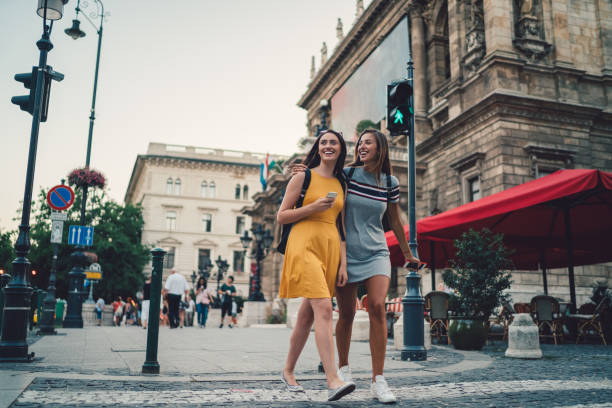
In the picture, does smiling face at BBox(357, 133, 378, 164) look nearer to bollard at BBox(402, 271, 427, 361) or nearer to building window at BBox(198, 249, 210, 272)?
bollard at BBox(402, 271, 427, 361)

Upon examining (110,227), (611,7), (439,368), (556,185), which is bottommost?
(439,368)

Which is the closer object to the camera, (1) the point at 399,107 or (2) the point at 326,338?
(2) the point at 326,338

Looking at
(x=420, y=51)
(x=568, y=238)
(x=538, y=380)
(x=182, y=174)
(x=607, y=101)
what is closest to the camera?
(x=538, y=380)

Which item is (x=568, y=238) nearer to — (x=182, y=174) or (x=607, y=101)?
(x=607, y=101)

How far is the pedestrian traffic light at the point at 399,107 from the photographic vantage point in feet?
25.4

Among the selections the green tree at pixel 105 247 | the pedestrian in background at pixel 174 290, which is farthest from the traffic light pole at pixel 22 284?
the green tree at pixel 105 247

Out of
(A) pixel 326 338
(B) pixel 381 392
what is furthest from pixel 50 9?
(B) pixel 381 392

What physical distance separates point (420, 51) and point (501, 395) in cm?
2674

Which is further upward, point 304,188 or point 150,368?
point 304,188

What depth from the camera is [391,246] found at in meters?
13.2

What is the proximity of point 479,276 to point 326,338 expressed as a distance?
6.70m

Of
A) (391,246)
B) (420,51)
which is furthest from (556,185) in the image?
(420,51)

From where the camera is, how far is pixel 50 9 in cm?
771

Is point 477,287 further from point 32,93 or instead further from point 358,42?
point 358,42
